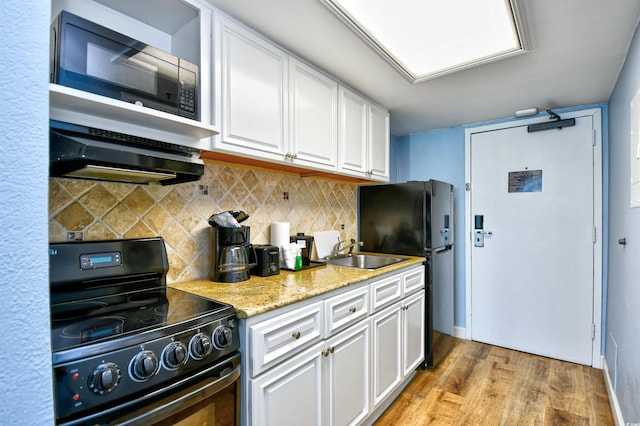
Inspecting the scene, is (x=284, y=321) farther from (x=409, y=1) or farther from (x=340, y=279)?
(x=409, y=1)

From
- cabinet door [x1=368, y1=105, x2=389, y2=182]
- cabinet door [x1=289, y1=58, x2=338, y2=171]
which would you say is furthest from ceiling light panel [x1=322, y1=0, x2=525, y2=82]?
cabinet door [x1=368, y1=105, x2=389, y2=182]

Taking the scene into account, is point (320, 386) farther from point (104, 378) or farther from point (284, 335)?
point (104, 378)

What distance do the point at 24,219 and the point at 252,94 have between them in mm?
1273

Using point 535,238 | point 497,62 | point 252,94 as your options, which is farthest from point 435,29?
point 535,238

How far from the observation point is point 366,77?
2092mm

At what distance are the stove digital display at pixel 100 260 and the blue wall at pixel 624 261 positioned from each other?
2.33 meters

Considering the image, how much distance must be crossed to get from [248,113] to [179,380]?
45.3 inches

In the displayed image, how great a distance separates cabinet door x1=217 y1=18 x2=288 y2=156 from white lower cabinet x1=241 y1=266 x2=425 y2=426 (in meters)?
0.80

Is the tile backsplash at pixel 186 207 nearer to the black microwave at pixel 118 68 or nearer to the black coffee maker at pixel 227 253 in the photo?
the black coffee maker at pixel 227 253

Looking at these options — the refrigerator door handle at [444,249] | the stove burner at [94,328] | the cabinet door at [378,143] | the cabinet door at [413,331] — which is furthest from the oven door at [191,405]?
the refrigerator door handle at [444,249]

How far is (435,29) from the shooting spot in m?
1.62

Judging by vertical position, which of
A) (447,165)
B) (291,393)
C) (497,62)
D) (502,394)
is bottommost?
(502,394)

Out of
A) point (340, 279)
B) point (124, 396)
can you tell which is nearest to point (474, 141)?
point (340, 279)

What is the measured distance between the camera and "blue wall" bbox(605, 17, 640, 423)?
1.54 m
